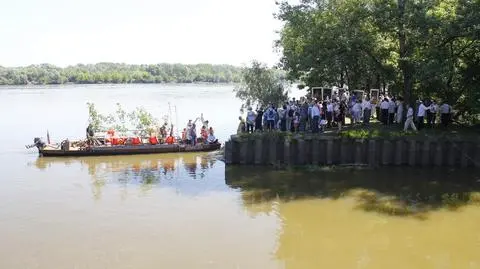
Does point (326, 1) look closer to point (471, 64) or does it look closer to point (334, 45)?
point (334, 45)

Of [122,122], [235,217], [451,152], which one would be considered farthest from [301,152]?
[122,122]

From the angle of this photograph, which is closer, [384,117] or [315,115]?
[315,115]


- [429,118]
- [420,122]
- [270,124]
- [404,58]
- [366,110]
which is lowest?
[270,124]

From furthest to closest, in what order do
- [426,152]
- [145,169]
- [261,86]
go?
[261,86] < [145,169] < [426,152]

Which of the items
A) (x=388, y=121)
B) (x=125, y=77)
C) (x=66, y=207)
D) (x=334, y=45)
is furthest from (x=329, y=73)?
(x=125, y=77)

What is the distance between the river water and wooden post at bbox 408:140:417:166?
0.80m

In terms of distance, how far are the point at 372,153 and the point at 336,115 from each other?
Result: 2.94m

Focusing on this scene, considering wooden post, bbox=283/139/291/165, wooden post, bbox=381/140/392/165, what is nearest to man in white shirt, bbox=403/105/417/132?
wooden post, bbox=381/140/392/165

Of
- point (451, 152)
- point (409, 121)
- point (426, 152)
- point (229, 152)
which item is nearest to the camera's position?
point (451, 152)

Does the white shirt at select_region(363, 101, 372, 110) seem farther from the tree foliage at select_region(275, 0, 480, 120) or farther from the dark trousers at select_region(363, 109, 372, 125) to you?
the tree foliage at select_region(275, 0, 480, 120)

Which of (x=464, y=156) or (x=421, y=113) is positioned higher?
(x=421, y=113)

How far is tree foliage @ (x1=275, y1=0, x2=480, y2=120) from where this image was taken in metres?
22.1

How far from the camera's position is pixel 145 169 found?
24828mm

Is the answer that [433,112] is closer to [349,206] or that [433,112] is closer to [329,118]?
[329,118]
